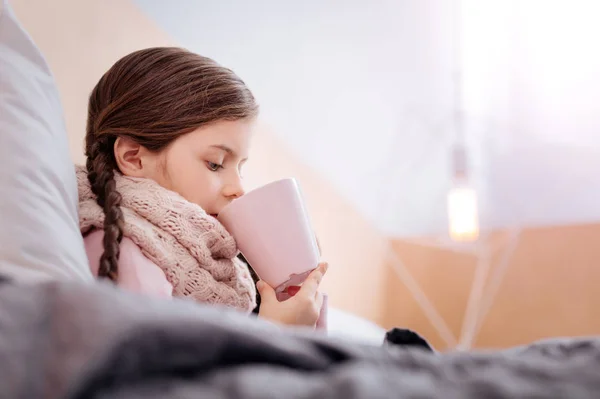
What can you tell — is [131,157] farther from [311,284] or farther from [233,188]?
[311,284]

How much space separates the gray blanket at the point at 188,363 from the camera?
0.30 meters

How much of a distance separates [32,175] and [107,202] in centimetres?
16

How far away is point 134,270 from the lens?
0.80 meters

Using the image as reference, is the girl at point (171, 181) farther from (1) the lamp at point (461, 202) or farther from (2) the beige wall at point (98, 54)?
(1) the lamp at point (461, 202)

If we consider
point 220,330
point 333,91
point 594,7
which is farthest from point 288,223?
point 594,7

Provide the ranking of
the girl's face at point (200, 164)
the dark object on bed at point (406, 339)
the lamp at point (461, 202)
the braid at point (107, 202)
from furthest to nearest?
the lamp at point (461, 202), the girl's face at point (200, 164), the braid at point (107, 202), the dark object on bed at point (406, 339)

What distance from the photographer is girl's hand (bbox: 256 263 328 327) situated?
86cm

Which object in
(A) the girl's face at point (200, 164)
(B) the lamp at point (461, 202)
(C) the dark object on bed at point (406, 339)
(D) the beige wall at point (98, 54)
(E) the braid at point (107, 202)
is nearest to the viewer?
(C) the dark object on bed at point (406, 339)

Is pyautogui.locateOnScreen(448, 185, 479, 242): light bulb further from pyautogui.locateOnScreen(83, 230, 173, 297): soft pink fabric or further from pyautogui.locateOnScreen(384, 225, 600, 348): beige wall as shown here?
pyautogui.locateOnScreen(83, 230, 173, 297): soft pink fabric

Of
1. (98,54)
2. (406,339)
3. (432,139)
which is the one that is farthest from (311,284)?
(432,139)

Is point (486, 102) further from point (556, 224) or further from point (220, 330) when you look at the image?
point (220, 330)

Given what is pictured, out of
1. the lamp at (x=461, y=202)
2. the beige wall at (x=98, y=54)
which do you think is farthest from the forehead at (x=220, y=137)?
the lamp at (x=461, y=202)

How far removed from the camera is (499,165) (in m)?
2.40

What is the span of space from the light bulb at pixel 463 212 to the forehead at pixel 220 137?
Result: 1177 millimetres
